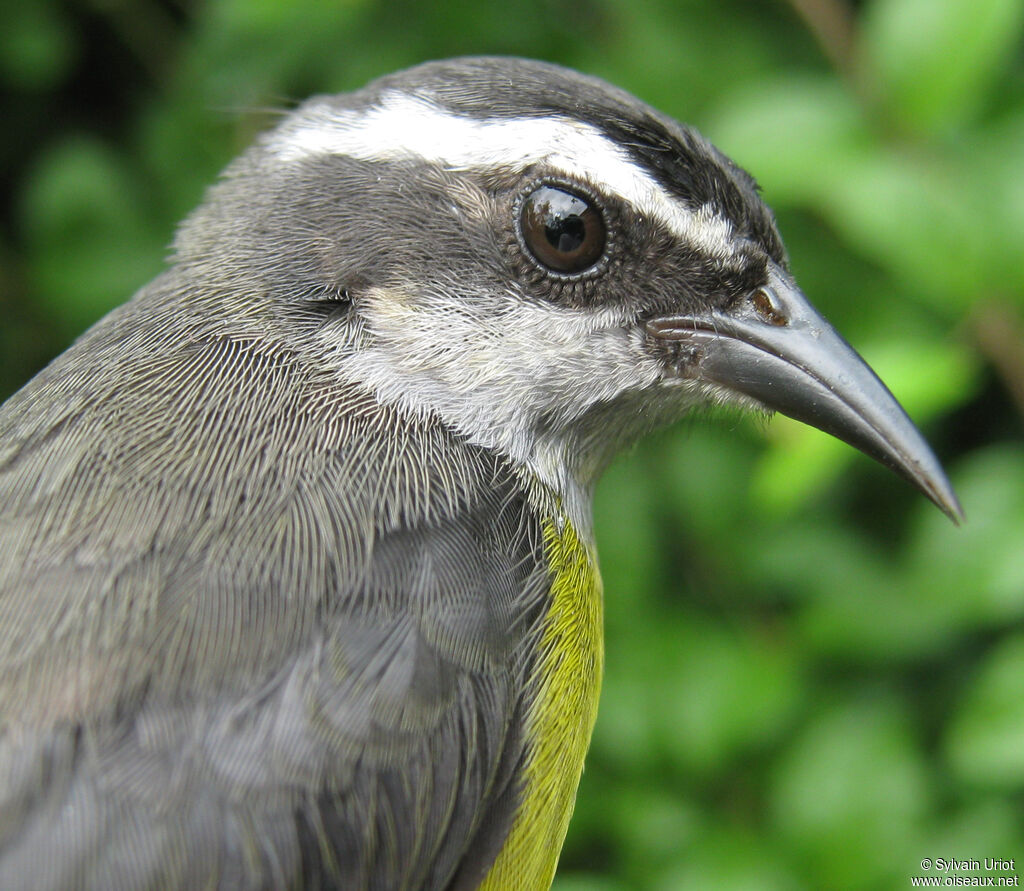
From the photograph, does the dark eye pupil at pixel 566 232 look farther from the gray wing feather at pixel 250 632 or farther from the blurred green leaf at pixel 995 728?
the blurred green leaf at pixel 995 728

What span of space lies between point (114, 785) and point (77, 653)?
0.16 meters

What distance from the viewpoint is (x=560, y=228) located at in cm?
159

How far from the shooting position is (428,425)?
1621 millimetres

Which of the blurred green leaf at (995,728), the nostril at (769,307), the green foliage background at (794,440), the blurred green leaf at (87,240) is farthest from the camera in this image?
the blurred green leaf at (87,240)

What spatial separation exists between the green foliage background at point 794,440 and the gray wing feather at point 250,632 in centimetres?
64

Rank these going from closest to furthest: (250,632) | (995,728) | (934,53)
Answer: (250,632) → (995,728) → (934,53)

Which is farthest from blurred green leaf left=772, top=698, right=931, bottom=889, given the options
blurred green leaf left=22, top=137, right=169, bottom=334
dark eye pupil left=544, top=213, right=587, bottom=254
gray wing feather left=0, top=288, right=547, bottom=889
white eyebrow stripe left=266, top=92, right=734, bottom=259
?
blurred green leaf left=22, top=137, right=169, bottom=334

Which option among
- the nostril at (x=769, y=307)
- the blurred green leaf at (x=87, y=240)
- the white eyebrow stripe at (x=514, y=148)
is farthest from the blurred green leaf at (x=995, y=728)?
the blurred green leaf at (x=87, y=240)

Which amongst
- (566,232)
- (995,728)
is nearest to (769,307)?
(566,232)

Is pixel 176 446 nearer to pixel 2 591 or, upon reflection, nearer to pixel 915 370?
pixel 2 591

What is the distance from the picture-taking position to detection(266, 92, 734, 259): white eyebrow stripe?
1586 mm

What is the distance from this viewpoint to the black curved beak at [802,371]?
1661 millimetres

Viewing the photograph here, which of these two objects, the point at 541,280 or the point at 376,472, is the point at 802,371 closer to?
the point at 541,280

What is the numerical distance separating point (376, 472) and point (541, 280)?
0.36 m
